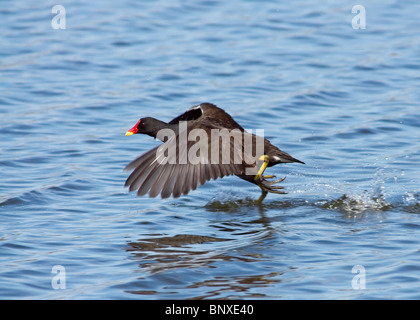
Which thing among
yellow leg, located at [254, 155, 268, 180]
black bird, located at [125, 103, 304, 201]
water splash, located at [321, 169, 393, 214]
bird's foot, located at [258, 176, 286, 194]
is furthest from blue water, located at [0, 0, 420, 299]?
black bird, located at [125, 103, 304, 201]

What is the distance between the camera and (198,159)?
584cm

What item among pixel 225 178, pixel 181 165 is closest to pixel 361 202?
pixel 225 178

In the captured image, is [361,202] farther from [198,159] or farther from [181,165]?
[181,165]

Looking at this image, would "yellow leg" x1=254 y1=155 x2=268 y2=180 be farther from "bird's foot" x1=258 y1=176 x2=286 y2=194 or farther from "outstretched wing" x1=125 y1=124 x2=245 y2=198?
"outstretched wing" x1=125 y1=124 x2=245 y2=198

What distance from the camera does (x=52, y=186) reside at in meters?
7.07

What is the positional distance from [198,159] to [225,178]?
1886mm

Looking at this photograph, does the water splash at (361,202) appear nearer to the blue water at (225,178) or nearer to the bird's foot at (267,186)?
the blue water at (225,178)

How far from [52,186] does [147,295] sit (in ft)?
8.21

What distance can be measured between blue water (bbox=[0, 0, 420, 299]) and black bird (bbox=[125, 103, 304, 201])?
46 cm

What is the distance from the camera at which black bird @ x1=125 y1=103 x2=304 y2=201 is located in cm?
570

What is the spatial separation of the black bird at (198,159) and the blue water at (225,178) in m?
0.46

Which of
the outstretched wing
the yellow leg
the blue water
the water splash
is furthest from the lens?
the water splash

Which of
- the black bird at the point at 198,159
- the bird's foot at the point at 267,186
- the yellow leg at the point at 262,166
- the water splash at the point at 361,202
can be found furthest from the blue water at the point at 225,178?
the black bird at the point at 198,159

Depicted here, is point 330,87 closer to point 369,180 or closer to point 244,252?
point 369,180
